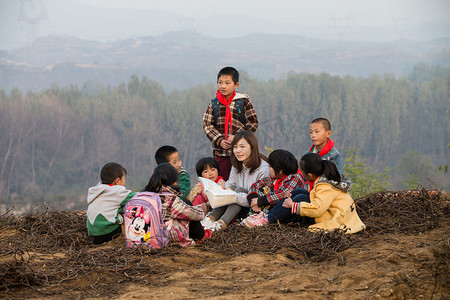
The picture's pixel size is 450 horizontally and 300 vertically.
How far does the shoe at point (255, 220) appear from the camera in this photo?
5.25 meters

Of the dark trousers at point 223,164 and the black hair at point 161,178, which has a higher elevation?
the black hair at point 161,178

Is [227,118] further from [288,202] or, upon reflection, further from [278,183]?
[288,202]

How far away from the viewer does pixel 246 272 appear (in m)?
3.76

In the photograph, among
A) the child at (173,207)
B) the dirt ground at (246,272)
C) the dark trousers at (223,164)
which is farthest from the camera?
the dark trousers at (223,164)

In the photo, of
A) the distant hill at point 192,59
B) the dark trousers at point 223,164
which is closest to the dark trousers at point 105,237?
the dark trousers at point 223,164

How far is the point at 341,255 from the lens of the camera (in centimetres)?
404

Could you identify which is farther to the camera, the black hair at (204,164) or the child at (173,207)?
the black hair at (204,164)

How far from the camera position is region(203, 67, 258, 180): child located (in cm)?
641

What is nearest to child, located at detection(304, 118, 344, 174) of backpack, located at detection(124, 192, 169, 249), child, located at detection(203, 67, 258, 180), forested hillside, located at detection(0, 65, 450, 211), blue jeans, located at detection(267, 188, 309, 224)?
blue jeans, located at detection(267, 188, 309, 224)

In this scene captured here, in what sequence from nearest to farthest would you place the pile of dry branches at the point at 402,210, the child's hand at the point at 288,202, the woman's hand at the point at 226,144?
the child's hand at the point at 288,202 → the pile of dry branches at the point at 402,210 → the woman's hand at the point at 226,144

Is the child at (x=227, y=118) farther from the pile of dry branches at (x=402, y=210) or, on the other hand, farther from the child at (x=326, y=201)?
the pile of dry branches at (x=402, y=210)

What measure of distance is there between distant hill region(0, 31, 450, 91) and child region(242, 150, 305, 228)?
178ft

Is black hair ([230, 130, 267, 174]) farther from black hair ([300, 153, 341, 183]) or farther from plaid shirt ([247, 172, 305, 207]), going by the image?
black hair ([300, 153, 341, 183])

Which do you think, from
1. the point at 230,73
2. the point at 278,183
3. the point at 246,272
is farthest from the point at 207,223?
the point at 230,73
